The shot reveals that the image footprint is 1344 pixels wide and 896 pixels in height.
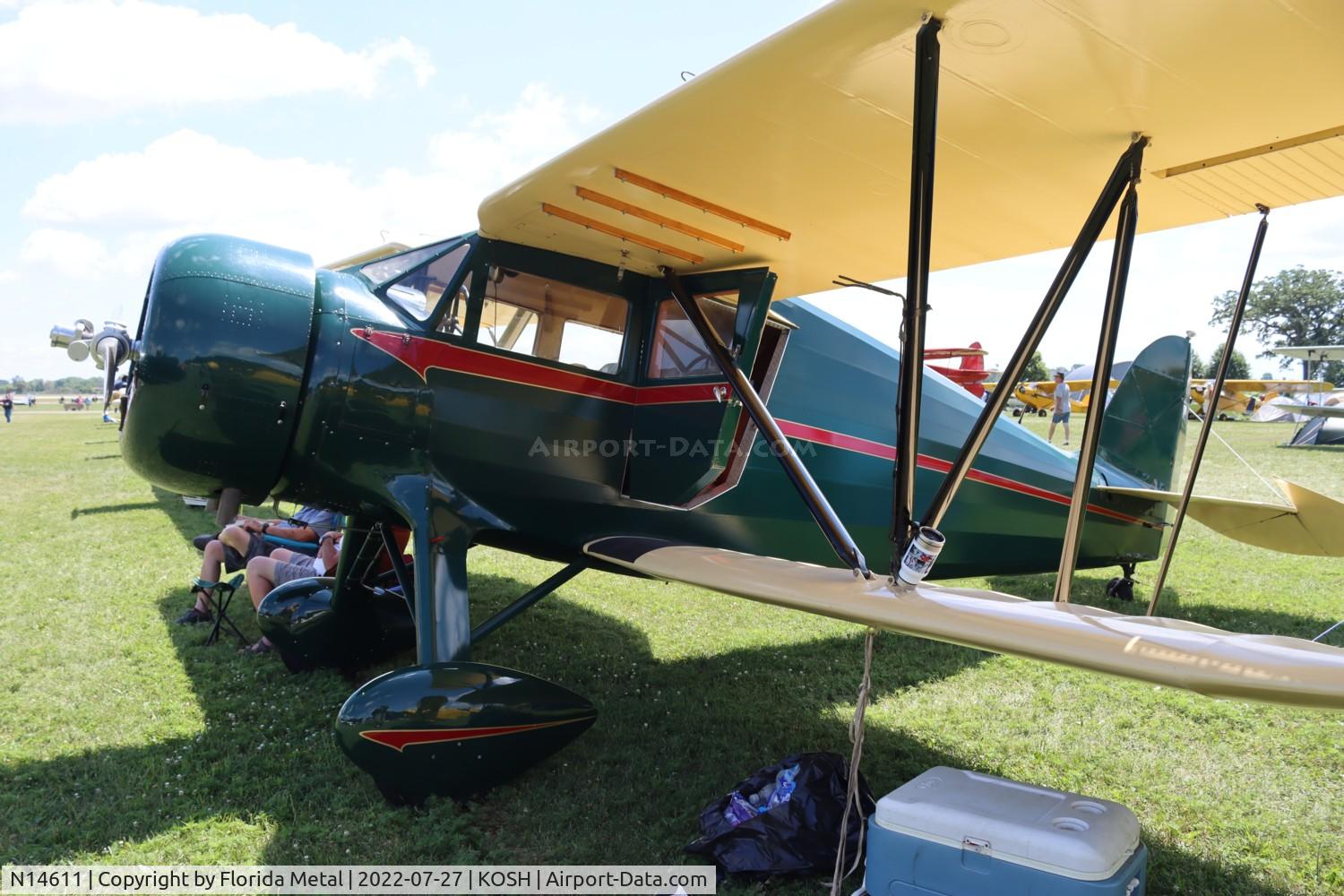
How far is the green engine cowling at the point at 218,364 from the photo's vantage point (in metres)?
3.92

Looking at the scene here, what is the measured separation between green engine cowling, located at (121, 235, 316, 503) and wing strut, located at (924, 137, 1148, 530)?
2.96m

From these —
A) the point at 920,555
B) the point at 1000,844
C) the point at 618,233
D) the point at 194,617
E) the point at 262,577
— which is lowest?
the point at 194,617

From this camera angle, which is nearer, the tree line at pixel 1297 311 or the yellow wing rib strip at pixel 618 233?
the yellow wing rib strip at pixel 618 233

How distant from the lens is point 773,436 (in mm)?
4023

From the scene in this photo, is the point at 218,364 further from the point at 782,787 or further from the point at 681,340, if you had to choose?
the point at 782,787

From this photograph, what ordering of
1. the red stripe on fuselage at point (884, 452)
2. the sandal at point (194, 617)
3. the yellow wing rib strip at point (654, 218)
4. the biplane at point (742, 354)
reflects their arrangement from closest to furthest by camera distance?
the biplane at point (742, 354) → the yellow wing rib strip at point (654, 218) → the red stripe on fuselage at point (884, 452) → the sandal at point (194, 617)

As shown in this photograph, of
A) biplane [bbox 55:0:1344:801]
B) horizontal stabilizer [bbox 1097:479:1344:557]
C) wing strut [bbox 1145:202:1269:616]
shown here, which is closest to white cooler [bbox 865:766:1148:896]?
biplane [bbox 55:0:1344:801]

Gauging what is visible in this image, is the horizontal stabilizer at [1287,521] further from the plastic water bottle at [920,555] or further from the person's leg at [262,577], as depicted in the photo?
the person's leg at [262,577]

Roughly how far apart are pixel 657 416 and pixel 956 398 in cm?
218

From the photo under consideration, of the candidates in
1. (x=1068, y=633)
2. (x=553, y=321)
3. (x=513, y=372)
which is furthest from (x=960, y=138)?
(x=513, y=372)

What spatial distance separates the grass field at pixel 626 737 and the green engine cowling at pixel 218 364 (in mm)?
1379

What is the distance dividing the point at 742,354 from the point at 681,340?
Answer: 559 mm

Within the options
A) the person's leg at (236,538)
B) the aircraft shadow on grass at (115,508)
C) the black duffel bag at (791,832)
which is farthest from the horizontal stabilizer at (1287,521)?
the aircraft shadow on grass at (115,508)

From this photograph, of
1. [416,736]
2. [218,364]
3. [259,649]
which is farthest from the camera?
[259,649]
